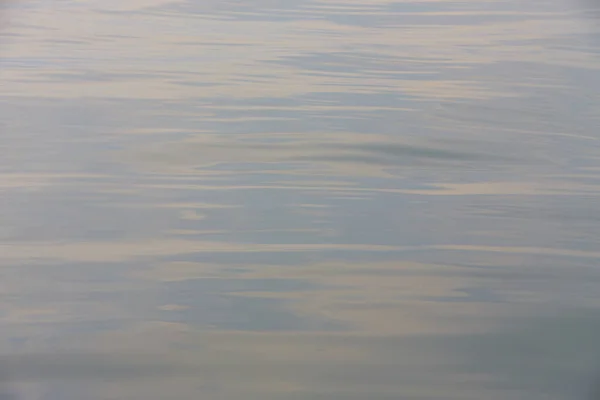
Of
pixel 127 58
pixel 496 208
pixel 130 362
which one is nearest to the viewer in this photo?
pixel 130 362

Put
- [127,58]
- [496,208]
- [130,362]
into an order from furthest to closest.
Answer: [127,58]
[496,208]
[130,362]

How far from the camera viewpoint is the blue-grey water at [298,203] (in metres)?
0.45

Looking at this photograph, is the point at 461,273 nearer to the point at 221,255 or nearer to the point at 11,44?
the point at 221,255

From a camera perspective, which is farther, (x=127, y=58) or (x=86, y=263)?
(x=127, y=58)

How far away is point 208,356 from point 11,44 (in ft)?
1.75

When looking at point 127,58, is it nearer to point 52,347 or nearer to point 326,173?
point 326,173

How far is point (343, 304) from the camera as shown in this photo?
1.63ft

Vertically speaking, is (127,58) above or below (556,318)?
above

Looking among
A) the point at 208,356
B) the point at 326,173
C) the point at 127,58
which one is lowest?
the point at 208,356

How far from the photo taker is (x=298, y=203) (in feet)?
1.91

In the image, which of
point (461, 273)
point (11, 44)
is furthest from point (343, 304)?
point (11, 44)

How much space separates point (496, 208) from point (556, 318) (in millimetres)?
127

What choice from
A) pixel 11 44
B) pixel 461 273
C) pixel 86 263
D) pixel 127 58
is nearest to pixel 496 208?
pixel 461 273

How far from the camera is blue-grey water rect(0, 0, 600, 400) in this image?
1.49ft
